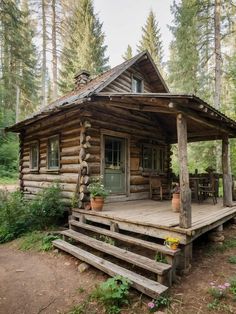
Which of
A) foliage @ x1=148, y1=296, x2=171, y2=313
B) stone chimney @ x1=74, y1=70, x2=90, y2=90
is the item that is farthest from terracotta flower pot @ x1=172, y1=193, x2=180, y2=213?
stone chimney @ x1=74, y1=70, x2=90, y2=90

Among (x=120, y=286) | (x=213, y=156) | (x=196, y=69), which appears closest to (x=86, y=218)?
(x=120, y=286)

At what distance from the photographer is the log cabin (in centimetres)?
442

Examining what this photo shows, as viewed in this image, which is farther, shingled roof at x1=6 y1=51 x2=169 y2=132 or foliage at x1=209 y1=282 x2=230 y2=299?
shingled roof at x1=6 y1=51 x2=169 y2=132

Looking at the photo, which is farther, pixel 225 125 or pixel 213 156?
pixel 213 156

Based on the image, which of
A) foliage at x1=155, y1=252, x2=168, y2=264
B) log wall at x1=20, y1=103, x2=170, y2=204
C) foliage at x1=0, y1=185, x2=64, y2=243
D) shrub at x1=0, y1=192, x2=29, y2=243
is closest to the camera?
foliage at x1=155, y1=252, x2=168, y2=264

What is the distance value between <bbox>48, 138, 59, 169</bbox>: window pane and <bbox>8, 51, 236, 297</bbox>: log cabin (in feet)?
0.12

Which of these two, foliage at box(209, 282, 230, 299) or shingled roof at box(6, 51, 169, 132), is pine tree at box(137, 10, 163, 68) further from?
foliage at box(209, 282, 230, 299)

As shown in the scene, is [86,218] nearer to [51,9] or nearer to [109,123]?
[109,123]

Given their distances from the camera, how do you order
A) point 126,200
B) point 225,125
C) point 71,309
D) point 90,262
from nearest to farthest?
point 71,309
point 90,262
point 225,125
point 126,200

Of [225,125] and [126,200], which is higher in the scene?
[225,125]

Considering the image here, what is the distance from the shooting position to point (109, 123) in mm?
7352

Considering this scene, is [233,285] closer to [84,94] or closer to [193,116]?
[193,116]

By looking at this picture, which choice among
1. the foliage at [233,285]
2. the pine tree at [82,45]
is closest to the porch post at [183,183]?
the foliage at [233,285]

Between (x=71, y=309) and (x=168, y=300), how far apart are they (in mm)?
1345
